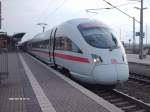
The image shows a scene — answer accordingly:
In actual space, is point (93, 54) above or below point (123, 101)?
above

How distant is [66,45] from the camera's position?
17.4m

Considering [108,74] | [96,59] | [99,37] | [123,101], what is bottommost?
[123,101]

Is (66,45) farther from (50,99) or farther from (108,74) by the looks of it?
(50,99)

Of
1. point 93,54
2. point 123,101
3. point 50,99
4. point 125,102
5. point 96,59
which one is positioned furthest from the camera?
point 93,54

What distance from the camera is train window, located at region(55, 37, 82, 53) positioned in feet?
52.1

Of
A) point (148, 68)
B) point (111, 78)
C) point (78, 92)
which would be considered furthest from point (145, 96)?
point (148, 68)

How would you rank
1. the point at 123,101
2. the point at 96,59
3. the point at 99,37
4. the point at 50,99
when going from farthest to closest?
1. the point at 99,37
2. the point at 96,59
3. the point at 123,101
4. the point at 50,99

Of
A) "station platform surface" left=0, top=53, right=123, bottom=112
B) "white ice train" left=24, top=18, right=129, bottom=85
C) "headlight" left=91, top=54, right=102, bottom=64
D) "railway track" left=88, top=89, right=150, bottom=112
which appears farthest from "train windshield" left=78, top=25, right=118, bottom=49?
"station platform surface" left=0, top=53, right=123, bottom=112

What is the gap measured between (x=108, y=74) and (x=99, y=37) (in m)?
2.02

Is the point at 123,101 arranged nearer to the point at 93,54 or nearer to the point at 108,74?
the point at 108,74

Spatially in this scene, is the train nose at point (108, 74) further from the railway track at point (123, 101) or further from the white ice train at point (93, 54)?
the railway track at point (123, 101)

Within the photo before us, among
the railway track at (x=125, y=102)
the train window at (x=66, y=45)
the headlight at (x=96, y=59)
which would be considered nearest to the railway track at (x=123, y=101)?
the railway track at (x=125, y=102)

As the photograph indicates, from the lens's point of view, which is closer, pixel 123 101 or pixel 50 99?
pixel 50 99

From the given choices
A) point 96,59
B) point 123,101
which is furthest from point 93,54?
point 123,101
